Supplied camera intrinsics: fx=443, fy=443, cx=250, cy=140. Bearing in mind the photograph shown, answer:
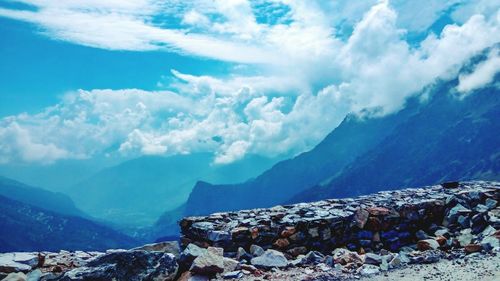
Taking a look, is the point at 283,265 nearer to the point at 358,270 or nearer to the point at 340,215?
the point at 358,270

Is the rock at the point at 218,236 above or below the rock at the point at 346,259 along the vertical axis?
above

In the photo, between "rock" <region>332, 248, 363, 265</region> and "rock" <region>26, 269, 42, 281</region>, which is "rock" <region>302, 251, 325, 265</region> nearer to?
"rock" <region>332, 248, 363, 265</region>

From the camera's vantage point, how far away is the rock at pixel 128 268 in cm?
1110

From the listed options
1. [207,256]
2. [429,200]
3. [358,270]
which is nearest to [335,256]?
[358,270]

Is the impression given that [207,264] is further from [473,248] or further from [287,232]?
[473,248]

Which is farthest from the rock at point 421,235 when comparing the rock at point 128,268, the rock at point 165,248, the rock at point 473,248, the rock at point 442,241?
the rock at point 128,268

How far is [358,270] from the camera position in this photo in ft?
40.9

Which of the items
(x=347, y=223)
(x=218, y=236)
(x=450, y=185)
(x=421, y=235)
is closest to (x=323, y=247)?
(x=347, y=223)

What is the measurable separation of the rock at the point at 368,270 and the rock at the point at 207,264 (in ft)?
12.7

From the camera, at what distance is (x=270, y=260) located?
1354 centimetres

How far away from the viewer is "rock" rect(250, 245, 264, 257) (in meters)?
14.6

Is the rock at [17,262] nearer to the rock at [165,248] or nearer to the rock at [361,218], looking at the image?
the rock at [165,248]

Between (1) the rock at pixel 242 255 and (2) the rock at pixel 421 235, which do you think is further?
(2) the rock at pixel 421 235

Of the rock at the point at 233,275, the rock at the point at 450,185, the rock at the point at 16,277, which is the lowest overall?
the rock at the point at 16,277
